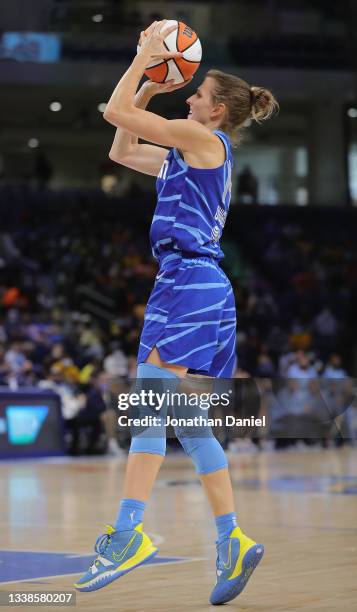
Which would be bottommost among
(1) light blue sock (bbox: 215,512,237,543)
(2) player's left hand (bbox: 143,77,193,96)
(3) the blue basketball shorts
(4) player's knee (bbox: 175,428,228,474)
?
(1) light blue sock (bbox: 215,512,237,543)

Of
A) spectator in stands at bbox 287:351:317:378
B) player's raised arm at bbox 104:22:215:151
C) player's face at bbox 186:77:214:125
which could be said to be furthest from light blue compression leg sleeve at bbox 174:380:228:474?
spectator in stands at bbox 287:351:317:378

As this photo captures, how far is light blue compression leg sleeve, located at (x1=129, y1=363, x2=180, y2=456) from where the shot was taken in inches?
181

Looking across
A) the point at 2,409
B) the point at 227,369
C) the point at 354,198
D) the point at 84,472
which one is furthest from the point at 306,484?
the point at 354,198

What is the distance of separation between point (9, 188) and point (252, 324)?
693 cm

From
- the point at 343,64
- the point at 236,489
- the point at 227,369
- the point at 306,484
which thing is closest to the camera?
the point at 227,369

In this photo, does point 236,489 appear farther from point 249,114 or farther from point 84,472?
point 249,114

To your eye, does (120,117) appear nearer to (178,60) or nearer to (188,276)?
(178,60)

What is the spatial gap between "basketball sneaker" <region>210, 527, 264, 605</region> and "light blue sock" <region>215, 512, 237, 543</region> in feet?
0.07

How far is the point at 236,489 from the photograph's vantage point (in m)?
11.3

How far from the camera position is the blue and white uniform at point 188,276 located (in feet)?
15.2

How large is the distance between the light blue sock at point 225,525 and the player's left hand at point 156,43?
73.8 inches

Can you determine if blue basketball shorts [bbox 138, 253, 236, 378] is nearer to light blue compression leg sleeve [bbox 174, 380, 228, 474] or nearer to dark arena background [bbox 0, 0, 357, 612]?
light blue compression leg sleeve [bbox 174, 380, 228, 474]

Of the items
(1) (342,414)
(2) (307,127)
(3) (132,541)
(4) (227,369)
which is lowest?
(1) (342,414)

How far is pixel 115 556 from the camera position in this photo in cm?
448
